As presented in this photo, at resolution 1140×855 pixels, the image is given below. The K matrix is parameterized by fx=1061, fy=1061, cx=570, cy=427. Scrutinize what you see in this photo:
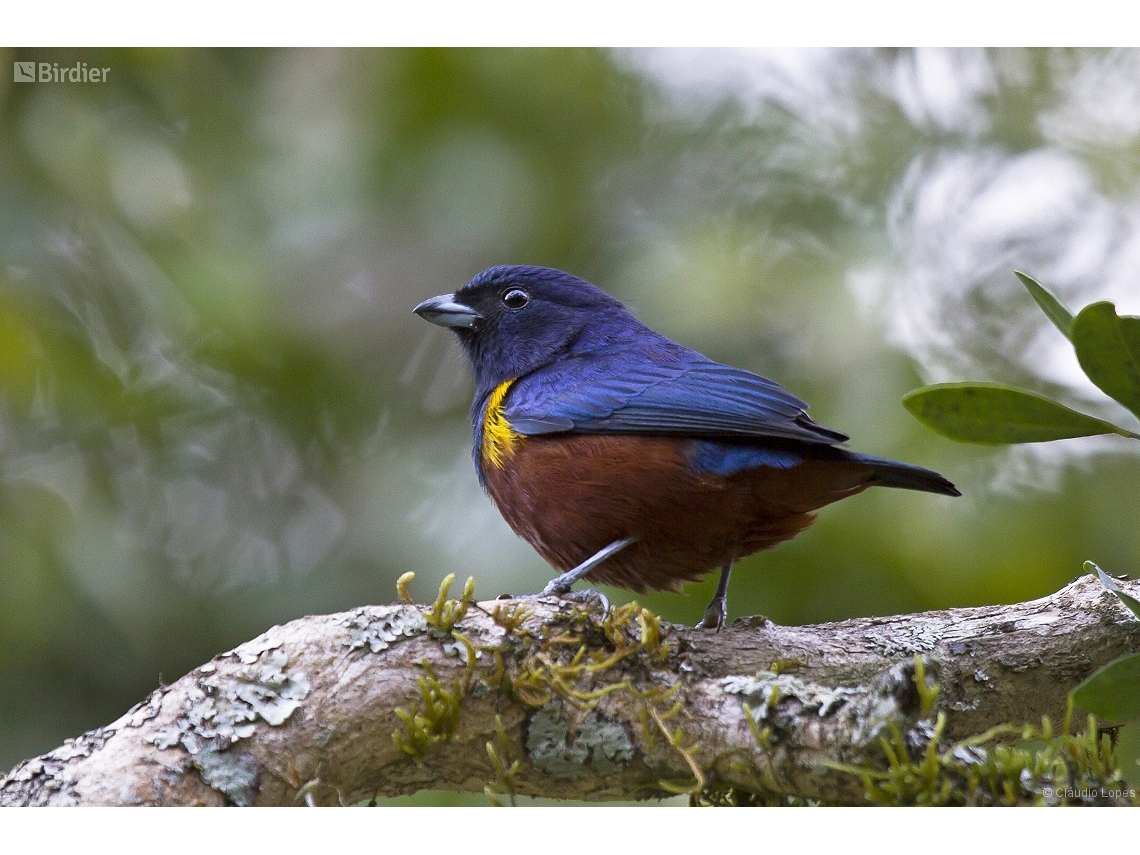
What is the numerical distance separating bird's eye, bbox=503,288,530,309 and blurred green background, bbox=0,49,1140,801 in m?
0.66

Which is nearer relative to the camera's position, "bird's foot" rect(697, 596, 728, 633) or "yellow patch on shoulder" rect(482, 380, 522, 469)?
"bird's foot" rect(697, 596, 728, 633)

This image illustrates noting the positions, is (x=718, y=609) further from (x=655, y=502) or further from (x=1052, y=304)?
(x=1052, y=304)

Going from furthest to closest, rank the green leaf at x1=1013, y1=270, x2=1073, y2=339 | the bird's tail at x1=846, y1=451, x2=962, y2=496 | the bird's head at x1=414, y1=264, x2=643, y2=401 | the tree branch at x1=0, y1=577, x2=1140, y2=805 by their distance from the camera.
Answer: the bird's head at x1=414, y1=264, x2=643, y2=401, the bird's tail at x1=846, y1=451, x2=962, y2=496, the green leaf at x1=1013, y1=270, x2=1073, y2=339, the tree branch at x1=0, y1=577, x2=1140, y2=805

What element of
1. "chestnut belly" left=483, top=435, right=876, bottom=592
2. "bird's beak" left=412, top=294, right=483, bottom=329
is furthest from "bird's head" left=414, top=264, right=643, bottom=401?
"chestnut belly" left=483, top=435, right=876, bottom=592

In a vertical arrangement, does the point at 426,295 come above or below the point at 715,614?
above

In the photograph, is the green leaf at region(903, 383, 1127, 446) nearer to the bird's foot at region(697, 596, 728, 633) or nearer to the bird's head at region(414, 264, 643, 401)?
the bird's foot at region(697, 596, 728, 633)

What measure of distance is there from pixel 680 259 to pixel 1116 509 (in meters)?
2.06

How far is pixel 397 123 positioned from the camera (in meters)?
4.79

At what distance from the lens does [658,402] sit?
137 inches

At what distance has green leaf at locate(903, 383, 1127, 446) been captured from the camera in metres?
2.30

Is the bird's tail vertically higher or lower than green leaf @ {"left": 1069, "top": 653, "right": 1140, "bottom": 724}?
higher

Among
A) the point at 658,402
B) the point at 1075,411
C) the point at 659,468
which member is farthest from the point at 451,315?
the point at 1075,411

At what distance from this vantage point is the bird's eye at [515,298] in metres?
4.26

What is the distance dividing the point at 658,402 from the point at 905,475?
0.81m
